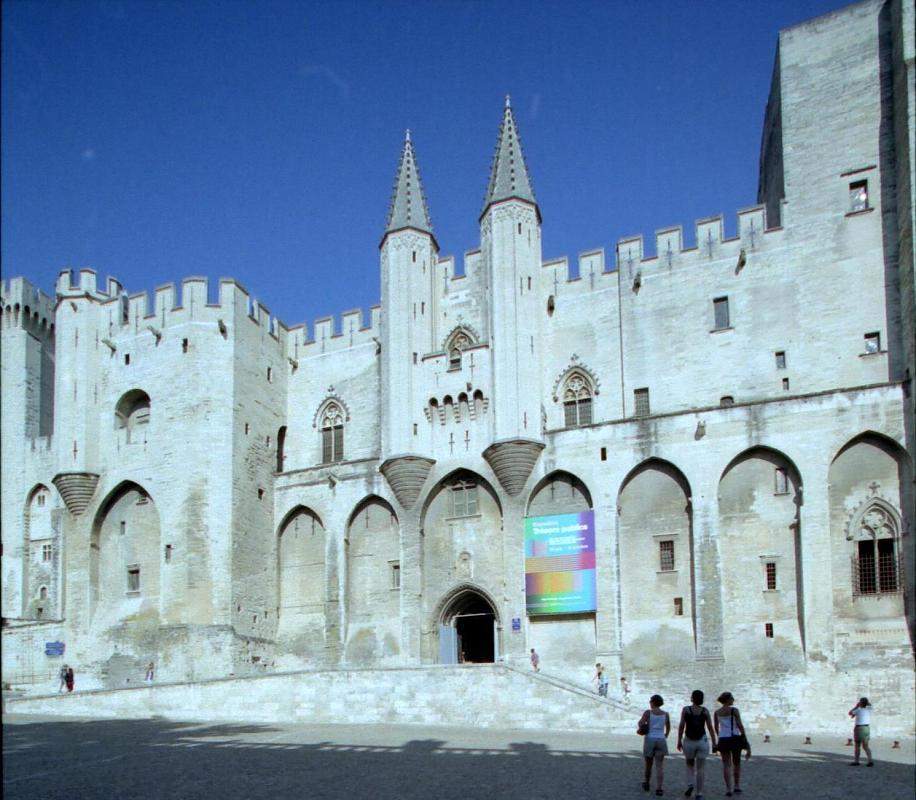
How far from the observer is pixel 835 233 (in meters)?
30.7

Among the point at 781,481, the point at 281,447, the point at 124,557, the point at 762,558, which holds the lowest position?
the point at 762,558

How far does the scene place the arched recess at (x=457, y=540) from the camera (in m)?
32.6

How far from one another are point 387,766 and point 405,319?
64.0 ft

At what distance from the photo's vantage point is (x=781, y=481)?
2892 centimetres

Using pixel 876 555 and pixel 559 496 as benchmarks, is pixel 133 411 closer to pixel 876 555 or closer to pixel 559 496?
pixel 559 496

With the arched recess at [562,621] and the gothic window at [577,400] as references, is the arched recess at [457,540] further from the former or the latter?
the gothic window at [577,400]

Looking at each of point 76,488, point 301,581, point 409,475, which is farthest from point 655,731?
point 76,488

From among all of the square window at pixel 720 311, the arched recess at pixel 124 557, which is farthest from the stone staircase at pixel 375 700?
the square window at pixel 720 311

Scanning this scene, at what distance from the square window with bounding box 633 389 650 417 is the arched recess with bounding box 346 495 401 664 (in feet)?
28.3

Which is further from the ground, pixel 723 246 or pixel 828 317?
pixel 723 246

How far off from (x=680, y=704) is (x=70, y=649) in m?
20.2

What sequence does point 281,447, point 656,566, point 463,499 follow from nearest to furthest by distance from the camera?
point 656,566
point 463,499
point 281,447

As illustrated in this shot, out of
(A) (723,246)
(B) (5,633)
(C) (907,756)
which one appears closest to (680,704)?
(C) (907,756)

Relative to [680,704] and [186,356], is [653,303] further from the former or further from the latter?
[186,356]
